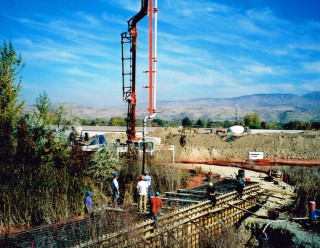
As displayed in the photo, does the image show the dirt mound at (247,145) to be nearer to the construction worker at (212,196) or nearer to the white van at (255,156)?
the white van at (255,156)

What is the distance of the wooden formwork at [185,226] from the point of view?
9.60 meters

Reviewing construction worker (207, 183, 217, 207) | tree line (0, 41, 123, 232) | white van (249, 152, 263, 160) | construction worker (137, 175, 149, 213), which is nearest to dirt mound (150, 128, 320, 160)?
white van (249, 152, 263, 160)

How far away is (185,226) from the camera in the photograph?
1226cm

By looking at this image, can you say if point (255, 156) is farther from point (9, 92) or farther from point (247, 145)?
point (9, 92)

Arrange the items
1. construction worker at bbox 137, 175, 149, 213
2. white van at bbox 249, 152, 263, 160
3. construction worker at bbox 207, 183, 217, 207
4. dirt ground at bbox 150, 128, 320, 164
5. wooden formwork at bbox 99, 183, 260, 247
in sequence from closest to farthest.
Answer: wooden formwork at bbox 99, 183, 260, 247
construction worker at bbox 137, 175, 149, 213
construction worker at bbox 207, 183, 217, 207
white van at bbox 249, 152, 263, 160
dirt ground at bbox 150, 128, 320, 164

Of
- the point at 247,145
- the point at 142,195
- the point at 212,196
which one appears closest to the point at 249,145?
the point at 247,145

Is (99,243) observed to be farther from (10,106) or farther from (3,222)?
(10,106)

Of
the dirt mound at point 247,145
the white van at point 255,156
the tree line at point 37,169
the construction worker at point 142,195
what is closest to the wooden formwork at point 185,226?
the construction worker at point 142,195

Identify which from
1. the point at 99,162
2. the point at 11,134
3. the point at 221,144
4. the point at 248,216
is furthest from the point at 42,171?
the point at 221,144

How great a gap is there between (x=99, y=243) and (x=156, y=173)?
10.9 meters

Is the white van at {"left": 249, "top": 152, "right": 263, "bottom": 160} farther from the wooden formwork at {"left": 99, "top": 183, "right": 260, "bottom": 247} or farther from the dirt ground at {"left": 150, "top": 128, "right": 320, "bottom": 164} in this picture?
the wooden formwork at {"left": 99, "top": 183, "right": 260, "bottom": 247}

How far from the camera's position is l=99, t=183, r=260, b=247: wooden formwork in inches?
378

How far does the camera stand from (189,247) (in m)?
12.5

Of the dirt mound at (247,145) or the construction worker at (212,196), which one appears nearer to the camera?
the construction worker at (212,196)
